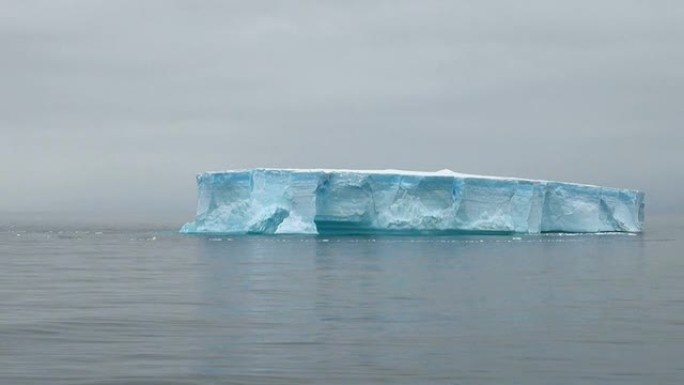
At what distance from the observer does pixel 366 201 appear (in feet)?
121

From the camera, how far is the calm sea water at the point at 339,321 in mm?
10492

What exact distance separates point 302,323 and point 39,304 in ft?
15.2

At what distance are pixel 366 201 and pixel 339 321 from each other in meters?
22.6

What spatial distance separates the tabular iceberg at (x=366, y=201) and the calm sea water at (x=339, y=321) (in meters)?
8.70

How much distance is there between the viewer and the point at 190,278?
71.3ft

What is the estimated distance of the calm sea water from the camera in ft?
34.4

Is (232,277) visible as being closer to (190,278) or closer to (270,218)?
(190,278)

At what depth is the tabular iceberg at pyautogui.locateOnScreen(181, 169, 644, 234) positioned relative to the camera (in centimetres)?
3647

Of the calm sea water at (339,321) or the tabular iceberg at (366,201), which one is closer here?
the calm sea water at (339,321)

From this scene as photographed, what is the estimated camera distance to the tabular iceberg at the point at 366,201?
36469 millimetres

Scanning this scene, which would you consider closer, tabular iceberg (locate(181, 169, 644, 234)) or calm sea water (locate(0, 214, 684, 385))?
calm sea water (locate(0, 214, 684, 385))

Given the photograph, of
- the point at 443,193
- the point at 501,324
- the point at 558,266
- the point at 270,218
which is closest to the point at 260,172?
the point at 270,218

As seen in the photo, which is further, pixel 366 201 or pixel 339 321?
pixel 366 201

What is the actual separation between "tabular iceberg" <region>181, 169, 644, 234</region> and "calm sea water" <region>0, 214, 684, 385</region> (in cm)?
870
